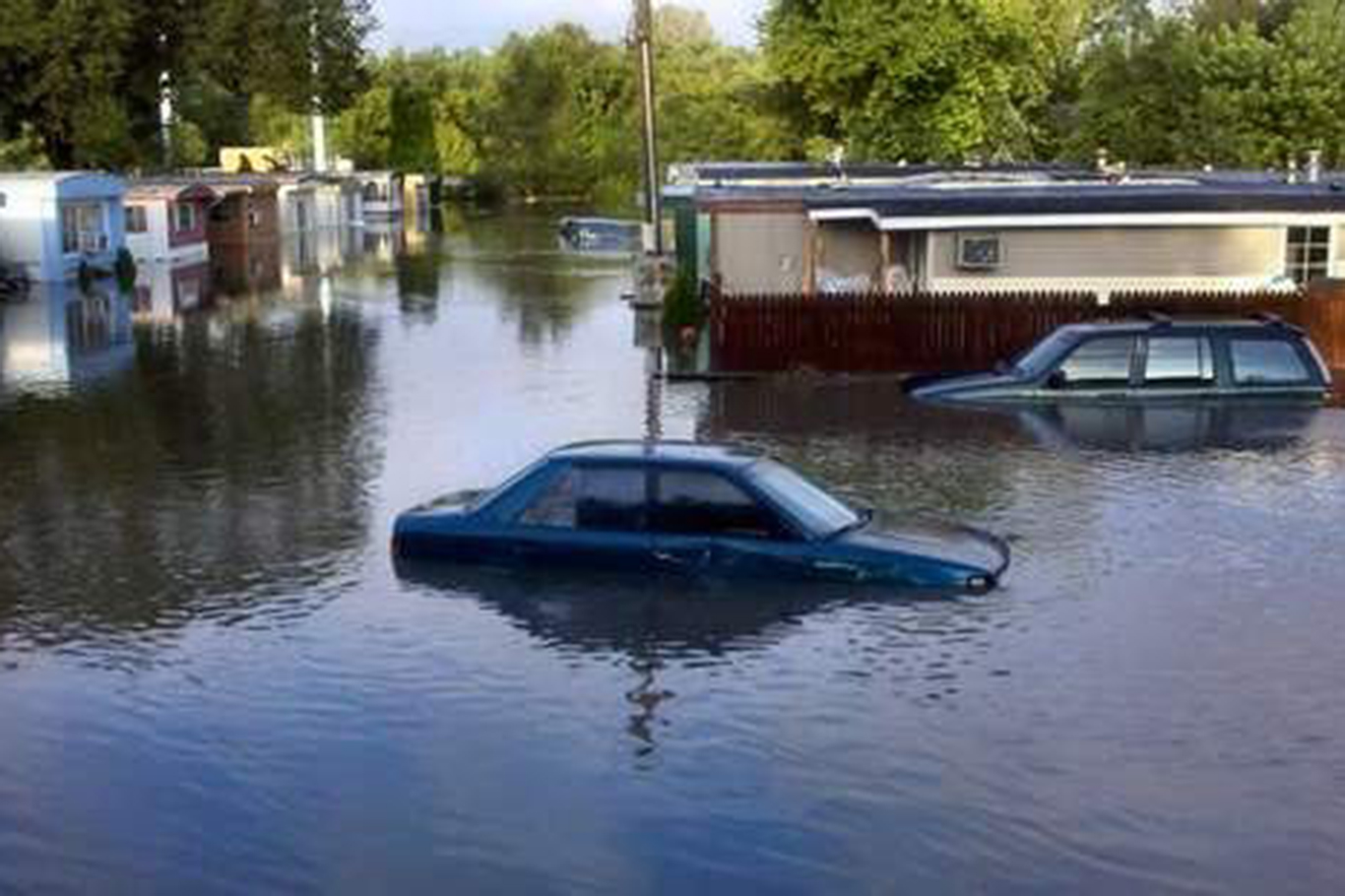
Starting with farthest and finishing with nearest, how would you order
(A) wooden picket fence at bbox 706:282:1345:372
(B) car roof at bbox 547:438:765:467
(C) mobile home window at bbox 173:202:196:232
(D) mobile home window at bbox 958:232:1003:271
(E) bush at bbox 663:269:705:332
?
(C) mobile home window at bbox 173:202:196:232
(E) bush at bbox 663:269:705:332
(D) mobile home window at bbox 958:232:1003:271
(A) wooden picket fence at bbox 706:282:1345:372
(B) car roof at bbox 547:438:765:467

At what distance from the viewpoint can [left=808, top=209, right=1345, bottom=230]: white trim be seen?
103ft

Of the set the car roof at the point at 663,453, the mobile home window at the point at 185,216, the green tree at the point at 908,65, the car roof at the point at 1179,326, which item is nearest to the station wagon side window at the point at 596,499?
the car roof at the point at 663,453

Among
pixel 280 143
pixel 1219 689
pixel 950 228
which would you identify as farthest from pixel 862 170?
pixel 280 143

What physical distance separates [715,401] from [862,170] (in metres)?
22.3

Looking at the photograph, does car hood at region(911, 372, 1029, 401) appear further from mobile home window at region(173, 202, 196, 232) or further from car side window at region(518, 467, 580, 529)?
mobile home window at region(173, 202, 196, 232)

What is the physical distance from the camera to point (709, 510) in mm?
14000

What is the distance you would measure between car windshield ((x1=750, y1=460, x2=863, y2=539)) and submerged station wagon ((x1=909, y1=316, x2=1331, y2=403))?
8932mm

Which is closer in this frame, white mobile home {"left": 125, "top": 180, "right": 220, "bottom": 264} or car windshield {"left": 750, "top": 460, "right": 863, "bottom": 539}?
car windshield {"left": 750, "top": 460, "right": 863, "bottom": 539}

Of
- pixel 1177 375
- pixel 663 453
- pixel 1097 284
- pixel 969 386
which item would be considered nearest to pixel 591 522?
pixel 663 453

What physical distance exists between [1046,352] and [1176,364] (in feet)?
5.66

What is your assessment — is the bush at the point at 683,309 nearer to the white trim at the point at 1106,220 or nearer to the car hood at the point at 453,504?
the white trim at the point at 1106,220

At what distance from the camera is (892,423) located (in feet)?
74.3

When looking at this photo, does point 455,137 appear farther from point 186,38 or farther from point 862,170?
point 862,170

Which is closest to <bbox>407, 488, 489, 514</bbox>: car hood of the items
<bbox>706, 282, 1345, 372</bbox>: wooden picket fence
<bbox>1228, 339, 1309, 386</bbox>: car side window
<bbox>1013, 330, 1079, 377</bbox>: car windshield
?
<bbox>1013, 330, 1079, 377</bbox>: car windshield
